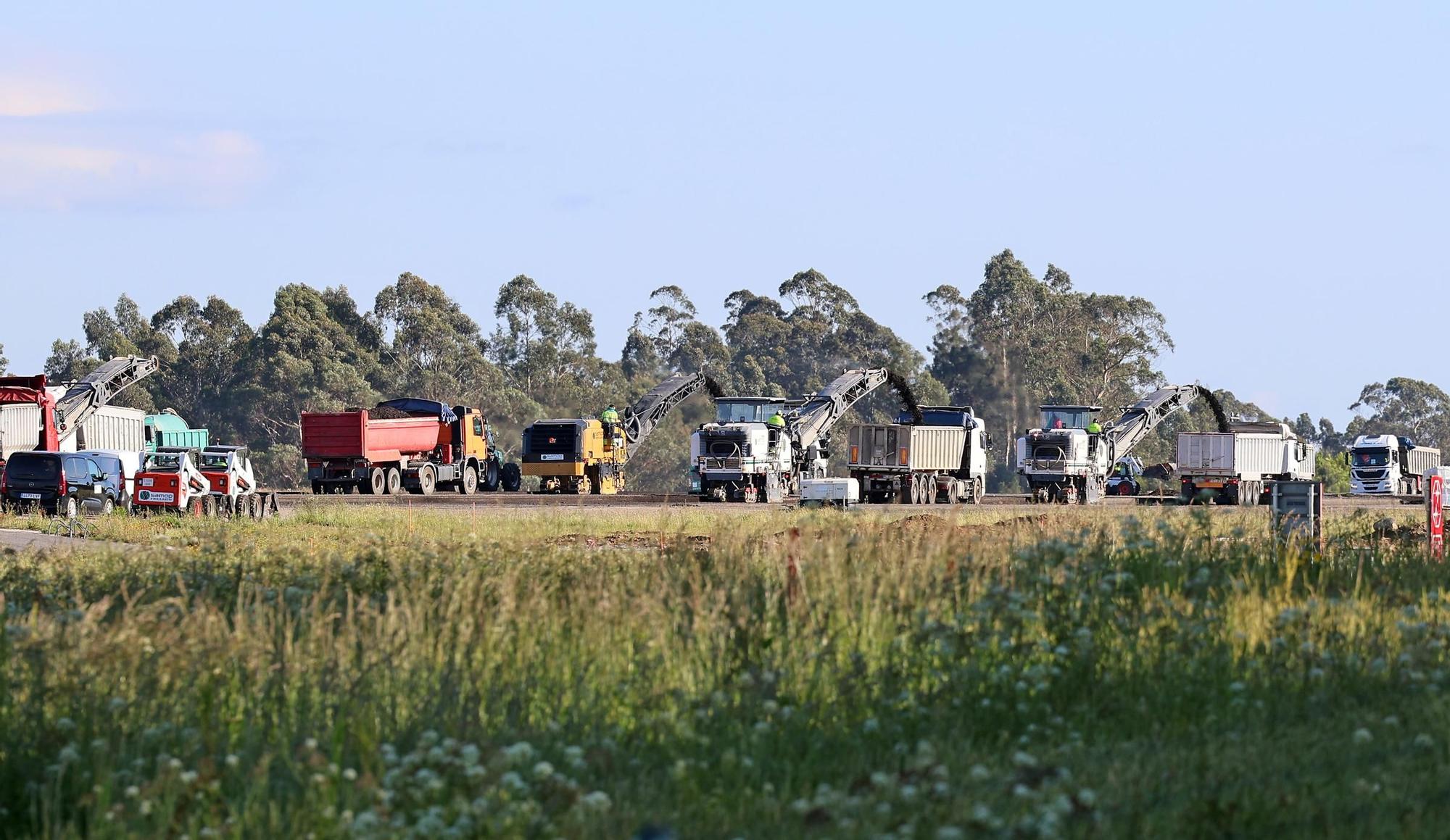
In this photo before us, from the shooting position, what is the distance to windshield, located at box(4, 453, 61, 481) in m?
34.8

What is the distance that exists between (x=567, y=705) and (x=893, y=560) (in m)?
3.79

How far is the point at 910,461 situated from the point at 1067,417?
31.3 ft

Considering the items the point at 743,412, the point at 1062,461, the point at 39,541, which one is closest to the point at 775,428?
the point at 743,412

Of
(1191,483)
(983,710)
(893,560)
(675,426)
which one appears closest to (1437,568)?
(893,560)

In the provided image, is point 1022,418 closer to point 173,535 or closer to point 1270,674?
point 173,535

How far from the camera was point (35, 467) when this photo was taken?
3494 centimetres

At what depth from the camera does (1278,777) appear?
7.83 metres

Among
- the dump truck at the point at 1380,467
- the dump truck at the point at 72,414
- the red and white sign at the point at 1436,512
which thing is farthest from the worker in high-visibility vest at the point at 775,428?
the red and white sign at the point at 1436,512

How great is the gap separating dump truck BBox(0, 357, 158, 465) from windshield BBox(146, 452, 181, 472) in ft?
41.7

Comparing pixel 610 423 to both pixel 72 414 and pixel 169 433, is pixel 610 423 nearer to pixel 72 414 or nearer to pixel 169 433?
pixel 169 433

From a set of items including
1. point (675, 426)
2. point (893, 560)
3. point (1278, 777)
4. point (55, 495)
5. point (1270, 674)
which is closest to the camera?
point (1278, 777)

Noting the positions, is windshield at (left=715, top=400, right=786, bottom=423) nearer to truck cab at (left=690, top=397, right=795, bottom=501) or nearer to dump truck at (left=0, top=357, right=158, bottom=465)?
truck cab at (left=690, top=397, right=795, bottom=501)

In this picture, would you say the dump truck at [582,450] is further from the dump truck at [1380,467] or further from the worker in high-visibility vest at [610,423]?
the dump truck at [1380,467]

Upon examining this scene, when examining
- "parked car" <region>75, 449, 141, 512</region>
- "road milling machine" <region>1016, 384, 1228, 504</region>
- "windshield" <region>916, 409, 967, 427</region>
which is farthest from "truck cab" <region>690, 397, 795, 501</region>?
"parked car" <region>75, 449, 141, 512</region>
